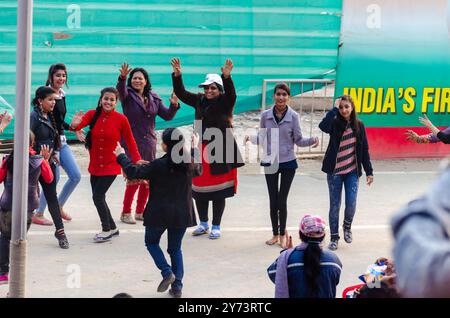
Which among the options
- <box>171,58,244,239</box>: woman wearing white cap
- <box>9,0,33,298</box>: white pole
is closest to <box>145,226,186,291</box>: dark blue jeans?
<box>9,0,33,298</box>: white pole

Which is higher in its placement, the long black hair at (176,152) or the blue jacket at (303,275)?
the long black hair at (176,152)

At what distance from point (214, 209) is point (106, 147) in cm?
115

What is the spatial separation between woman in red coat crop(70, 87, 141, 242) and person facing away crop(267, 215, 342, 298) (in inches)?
136

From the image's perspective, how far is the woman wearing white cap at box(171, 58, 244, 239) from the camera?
862 centimetres

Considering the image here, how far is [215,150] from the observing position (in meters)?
8.65

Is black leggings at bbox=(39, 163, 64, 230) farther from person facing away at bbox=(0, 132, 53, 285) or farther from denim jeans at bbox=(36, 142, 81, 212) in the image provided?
denim jeans at bbox=(36, 142, 81, 212)

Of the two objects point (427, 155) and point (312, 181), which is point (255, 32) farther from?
point (427, 155)

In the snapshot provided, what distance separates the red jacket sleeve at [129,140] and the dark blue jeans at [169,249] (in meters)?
1.66

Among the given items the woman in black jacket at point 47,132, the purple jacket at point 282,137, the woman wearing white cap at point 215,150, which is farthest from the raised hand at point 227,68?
the woman in black jacket at point 47,132

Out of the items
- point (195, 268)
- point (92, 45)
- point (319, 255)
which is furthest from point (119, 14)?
point (319, 255)

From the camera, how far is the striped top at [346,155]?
8.41 metres

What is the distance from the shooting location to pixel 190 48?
11219mm

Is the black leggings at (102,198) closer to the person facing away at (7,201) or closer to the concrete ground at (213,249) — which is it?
the concrete ground at (213,249)
